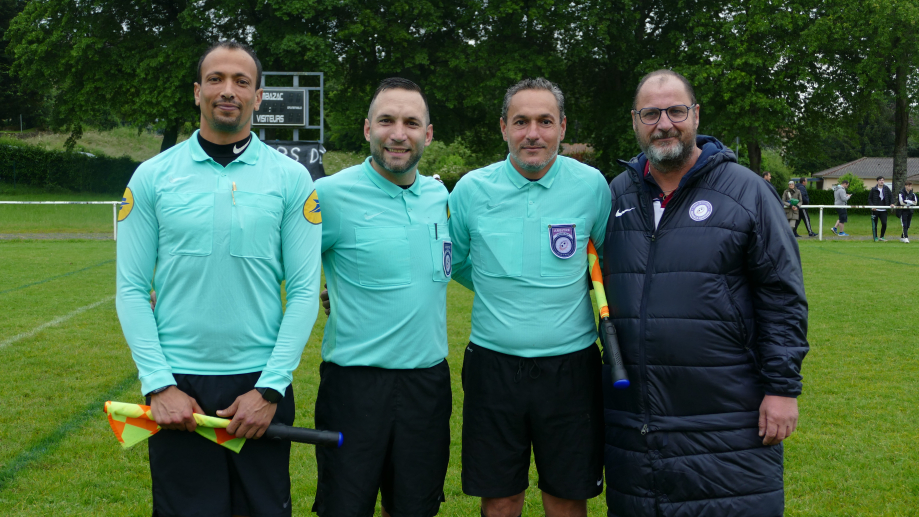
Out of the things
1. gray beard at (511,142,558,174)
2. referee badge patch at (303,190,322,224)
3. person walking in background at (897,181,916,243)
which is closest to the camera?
referee badge patch at (303,190,322,224)

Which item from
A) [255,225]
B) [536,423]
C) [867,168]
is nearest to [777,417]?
[536,423]

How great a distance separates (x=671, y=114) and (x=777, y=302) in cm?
84

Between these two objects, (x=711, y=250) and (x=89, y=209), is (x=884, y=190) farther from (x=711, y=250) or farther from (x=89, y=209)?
(x=89, y=209)

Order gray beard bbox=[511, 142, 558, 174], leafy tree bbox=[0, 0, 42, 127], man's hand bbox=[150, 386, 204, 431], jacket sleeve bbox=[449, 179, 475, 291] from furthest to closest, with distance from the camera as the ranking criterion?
leafy tree bbox=[0, 0, 42, 127], jacket sleeve bbox=[449, 179, 475, 291], gray beard bbox=[511, 142, 558, 174], man's hand bbox=[150, 386, 204, 431]

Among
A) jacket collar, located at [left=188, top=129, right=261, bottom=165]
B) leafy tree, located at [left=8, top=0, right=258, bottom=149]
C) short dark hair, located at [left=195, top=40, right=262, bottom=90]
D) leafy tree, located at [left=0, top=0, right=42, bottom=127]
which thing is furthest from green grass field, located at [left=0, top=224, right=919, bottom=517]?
leafy tree, located at [left=0, top=0, right=42, bottom=127]

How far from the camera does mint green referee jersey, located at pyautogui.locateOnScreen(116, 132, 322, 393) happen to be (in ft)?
7.96

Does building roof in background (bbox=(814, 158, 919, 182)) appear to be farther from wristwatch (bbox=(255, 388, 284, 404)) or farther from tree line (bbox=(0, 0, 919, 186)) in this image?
wristwatch (bbox=(255, 388, 284, 404))

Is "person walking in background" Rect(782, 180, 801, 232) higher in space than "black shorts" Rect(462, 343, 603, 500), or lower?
higher

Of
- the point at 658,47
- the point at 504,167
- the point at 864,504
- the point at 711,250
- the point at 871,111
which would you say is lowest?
A: the point at 864,504

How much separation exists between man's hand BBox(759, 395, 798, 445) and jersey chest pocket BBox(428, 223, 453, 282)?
1.34m

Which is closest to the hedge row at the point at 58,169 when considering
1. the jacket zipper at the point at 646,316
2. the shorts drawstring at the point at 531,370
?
the shorts drawstring at the point at 531,370

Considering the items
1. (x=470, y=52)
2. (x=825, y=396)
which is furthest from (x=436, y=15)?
(x=825, y=396)

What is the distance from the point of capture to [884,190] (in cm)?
2191

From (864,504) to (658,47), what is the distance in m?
26.1
